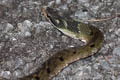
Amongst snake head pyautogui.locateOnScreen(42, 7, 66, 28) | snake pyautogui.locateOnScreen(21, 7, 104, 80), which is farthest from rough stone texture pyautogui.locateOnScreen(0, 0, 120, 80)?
snake head pyautogui.locateOnScreen(42, 7, 66, 28)

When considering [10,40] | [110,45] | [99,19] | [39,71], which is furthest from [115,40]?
[10,40]

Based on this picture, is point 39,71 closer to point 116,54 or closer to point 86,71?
point 86,71

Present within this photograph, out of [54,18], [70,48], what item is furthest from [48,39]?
[70,48]

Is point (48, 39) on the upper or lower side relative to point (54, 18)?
lower

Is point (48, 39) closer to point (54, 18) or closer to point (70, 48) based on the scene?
point (54, 18)

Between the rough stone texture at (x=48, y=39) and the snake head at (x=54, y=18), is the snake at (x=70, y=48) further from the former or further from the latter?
the rough stone texture at (x=48, y=39)

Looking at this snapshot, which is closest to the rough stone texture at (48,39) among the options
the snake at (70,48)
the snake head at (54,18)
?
the snake at (70,48)

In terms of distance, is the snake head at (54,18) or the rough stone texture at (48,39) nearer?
the rough stone texture at (48,39)
